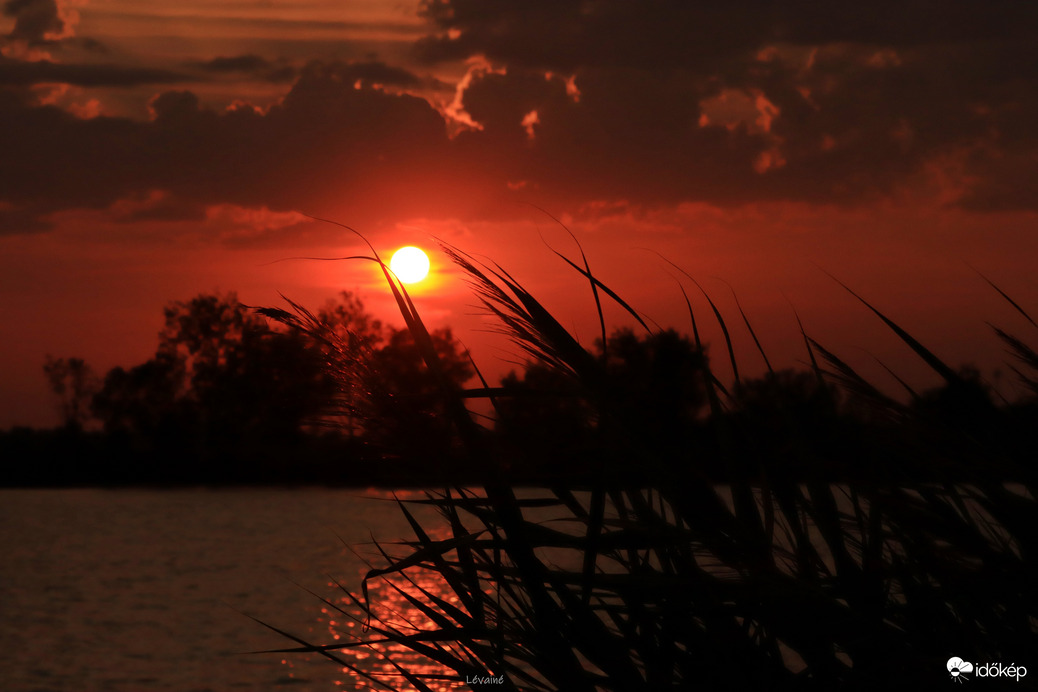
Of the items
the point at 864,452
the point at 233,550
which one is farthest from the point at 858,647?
the point at 233,550

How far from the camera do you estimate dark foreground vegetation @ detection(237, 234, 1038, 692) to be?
169 cm

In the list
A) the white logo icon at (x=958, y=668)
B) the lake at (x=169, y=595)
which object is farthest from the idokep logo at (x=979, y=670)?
the lake at (x=169, y=595)

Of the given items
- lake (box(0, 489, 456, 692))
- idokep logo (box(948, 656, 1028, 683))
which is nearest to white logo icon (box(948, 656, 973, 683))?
idokep logo (box(948, 656, 1028, 683))

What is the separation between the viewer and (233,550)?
176 ft

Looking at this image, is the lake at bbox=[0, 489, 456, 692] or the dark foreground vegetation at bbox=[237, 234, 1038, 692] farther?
the lake at bbox=[0, 489, 456, 692]

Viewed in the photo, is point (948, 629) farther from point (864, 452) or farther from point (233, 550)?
point (233, 550)

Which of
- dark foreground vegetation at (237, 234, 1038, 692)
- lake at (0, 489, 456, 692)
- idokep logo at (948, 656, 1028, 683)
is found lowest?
lake at (0, 489, 456, 692)

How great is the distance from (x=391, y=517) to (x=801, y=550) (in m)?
84.3

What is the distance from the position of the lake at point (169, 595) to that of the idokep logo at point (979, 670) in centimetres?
107

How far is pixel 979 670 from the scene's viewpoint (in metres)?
1.70

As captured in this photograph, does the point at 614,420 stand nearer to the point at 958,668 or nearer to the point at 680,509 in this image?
the point at 680,509

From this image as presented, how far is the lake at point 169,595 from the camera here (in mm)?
24109

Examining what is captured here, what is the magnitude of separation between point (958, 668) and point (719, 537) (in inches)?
18.4

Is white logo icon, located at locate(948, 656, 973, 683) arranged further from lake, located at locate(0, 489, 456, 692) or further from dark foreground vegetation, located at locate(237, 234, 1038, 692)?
lake, located at locate(0, 489, 456, 692)
